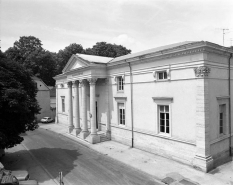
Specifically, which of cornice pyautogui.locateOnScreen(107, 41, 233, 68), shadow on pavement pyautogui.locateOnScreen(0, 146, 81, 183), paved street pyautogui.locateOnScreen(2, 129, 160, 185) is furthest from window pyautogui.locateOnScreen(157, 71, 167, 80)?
shadow on pavement pyautogui.locateOnScreen(0, 146, 81, 183)

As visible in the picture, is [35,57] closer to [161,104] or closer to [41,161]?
[41,161]

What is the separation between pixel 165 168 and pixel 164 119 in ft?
11.6

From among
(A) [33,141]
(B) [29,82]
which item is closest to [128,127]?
(B) [29,82]

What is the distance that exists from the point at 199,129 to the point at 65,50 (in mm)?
41974

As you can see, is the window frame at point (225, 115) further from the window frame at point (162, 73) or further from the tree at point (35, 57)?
the tree at point (35, 57)

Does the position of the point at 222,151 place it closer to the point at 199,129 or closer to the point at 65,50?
the point at 199,129

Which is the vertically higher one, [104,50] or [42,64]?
[104,50]

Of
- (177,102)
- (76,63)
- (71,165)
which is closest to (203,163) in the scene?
(177,102)

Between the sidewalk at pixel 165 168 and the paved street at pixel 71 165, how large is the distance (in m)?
0.70

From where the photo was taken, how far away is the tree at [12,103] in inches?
420

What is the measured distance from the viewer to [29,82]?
13.3 metres

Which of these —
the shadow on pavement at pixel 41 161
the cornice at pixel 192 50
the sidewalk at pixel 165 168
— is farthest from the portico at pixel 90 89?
the cornice at pixel 192 50

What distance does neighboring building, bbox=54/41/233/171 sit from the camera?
11.6 meters

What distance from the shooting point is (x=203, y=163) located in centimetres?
1130
